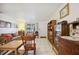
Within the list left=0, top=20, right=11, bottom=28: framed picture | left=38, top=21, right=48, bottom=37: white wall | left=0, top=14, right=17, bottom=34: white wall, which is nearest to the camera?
left=0, top=14, right=17, bottom=34: white wall

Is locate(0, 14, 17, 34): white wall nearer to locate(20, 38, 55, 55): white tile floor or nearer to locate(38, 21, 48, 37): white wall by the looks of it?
locate(20, 38, 55, 55): white tile floor

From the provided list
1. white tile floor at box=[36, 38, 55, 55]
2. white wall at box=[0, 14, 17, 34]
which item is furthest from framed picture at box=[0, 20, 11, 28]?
white tile floor at box=[36, 38, 55, 55]

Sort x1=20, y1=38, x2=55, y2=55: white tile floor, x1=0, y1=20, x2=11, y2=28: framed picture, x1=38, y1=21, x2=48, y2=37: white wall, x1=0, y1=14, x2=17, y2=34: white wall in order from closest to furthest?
x1=20, y1=38, x2=55, y2=55: white tile floor → x1=0, y1=14, x2=17, y2=34: white wall → x1=0, y1=20, x2=11, y2=28: framed picture → x1=38, y1=21, x2=48, y2=37: white wall

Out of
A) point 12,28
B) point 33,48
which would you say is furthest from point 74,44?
point 12,28

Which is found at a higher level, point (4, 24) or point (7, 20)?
point (7, 20)

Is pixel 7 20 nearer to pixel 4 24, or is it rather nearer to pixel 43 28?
A: pixel 4 24

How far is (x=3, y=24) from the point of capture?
525 centimetres

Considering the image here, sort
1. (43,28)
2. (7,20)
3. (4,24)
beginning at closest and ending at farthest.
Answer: (7,20) < (4,24) < (43,28)

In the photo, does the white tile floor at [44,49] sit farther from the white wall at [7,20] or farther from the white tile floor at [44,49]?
the white wall at [7,20]

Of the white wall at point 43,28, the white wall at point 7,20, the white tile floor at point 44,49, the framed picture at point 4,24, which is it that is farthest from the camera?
the white wall at point 43,28

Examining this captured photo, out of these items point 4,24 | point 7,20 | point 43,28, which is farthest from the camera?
point 43,28

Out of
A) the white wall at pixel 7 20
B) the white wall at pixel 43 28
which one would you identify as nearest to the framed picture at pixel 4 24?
the white wall at pixel 7 20

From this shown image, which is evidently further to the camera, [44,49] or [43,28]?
[43,28]

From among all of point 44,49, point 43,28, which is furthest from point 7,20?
point 43,28
